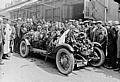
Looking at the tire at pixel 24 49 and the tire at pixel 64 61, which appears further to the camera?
the tire at pixel 24 49

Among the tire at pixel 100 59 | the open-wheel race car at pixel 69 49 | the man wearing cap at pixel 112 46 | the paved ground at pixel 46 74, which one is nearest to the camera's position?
the paved ground at pixel 46 74

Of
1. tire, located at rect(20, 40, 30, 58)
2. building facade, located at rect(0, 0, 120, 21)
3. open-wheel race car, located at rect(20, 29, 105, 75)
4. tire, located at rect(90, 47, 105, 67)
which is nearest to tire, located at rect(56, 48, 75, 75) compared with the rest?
open-wheel race car, located at rect(20, 29, 105, 75)

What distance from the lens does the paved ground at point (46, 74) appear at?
466 cm

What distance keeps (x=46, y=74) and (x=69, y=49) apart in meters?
1.13

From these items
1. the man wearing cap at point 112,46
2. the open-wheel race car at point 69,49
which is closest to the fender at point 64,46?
the open-wheel race car at point 69,49

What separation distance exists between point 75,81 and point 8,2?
Answer: 19.3 meters

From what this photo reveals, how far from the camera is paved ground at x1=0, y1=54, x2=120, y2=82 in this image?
466 centimetres

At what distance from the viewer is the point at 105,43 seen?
6438 mm

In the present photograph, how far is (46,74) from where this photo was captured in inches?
201

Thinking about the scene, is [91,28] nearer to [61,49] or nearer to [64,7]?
[61,49]

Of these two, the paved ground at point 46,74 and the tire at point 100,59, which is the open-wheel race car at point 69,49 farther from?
the paved ground at point 46,74

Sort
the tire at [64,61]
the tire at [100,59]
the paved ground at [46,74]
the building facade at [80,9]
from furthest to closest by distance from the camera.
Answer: the building facade at [80,9]
the tire at [100,59]
the tire at [64,61]
the paved ground at [46,74]

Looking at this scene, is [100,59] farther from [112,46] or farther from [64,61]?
[64,61]

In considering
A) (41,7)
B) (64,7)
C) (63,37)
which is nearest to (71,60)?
(63,37)
